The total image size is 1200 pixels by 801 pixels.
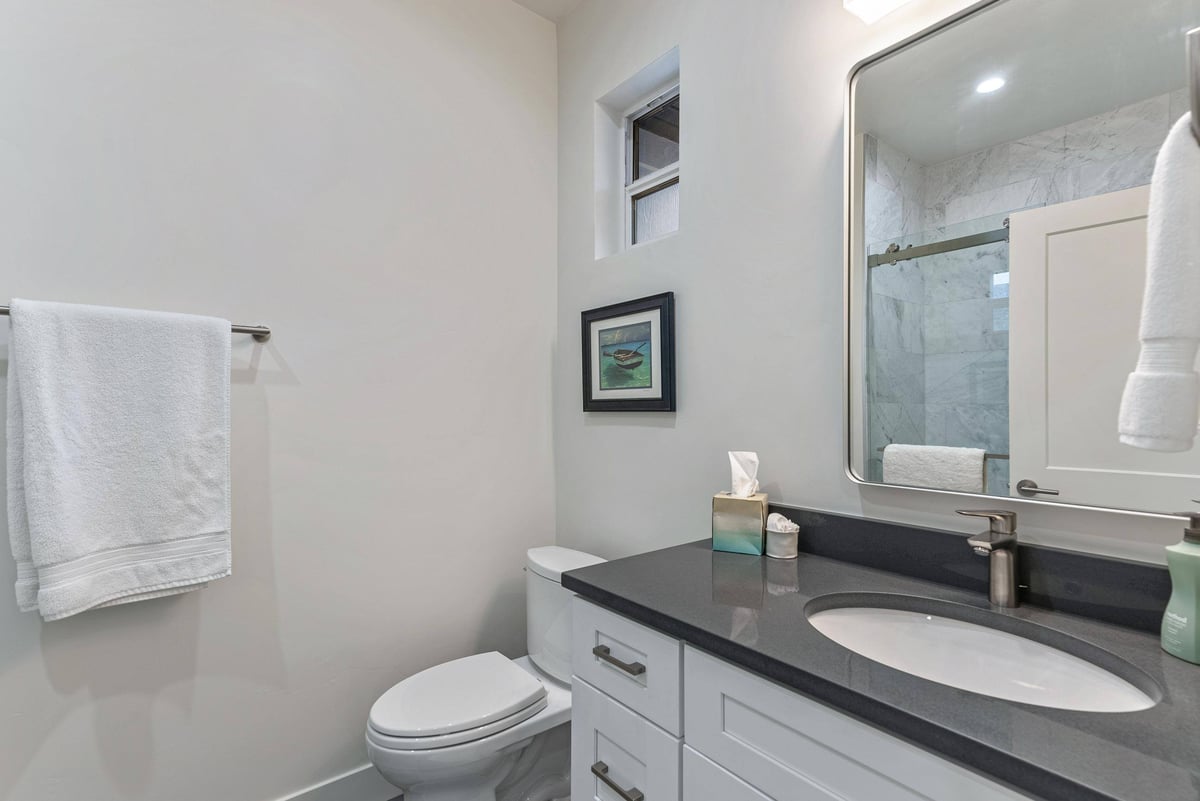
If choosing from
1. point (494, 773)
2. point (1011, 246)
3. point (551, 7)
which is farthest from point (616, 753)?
point (551, 7)

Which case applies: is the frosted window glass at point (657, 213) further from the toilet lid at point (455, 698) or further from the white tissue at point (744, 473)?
the toilet lid at point (455, 698)

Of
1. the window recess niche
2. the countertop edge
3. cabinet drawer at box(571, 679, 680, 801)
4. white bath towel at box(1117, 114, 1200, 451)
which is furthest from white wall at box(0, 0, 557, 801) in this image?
white bath towel at box(1117, 114, 1200, 451)

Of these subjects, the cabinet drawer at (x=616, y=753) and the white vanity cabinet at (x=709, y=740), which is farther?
the cabinet drawer at (x=616, y=753)

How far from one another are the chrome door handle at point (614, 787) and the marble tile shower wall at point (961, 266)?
2.50 feet

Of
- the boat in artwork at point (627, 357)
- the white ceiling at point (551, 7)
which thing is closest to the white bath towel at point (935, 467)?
the boat in artwork at point (627, 357)

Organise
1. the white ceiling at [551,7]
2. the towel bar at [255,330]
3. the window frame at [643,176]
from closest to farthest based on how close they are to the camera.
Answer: the towel bar at [255,330]
the window frame at [643,176]
the white ceiling at [551,7]

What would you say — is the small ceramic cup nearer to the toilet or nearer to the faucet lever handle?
the faucet lever handle

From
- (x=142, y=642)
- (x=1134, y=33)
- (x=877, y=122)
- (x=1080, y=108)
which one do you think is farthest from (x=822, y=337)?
(x=142, y=642)

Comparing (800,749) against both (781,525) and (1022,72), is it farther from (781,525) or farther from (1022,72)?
(1022,72)

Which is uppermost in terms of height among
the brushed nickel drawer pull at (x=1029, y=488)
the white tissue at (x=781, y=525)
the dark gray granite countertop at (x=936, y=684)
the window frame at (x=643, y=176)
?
the window frame at (x=643, y=176)

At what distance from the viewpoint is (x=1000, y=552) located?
36.8 inches

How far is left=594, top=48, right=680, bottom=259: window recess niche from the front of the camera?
6.29 ft

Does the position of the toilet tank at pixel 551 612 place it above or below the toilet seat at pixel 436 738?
above

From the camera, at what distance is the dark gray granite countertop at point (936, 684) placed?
53cm
